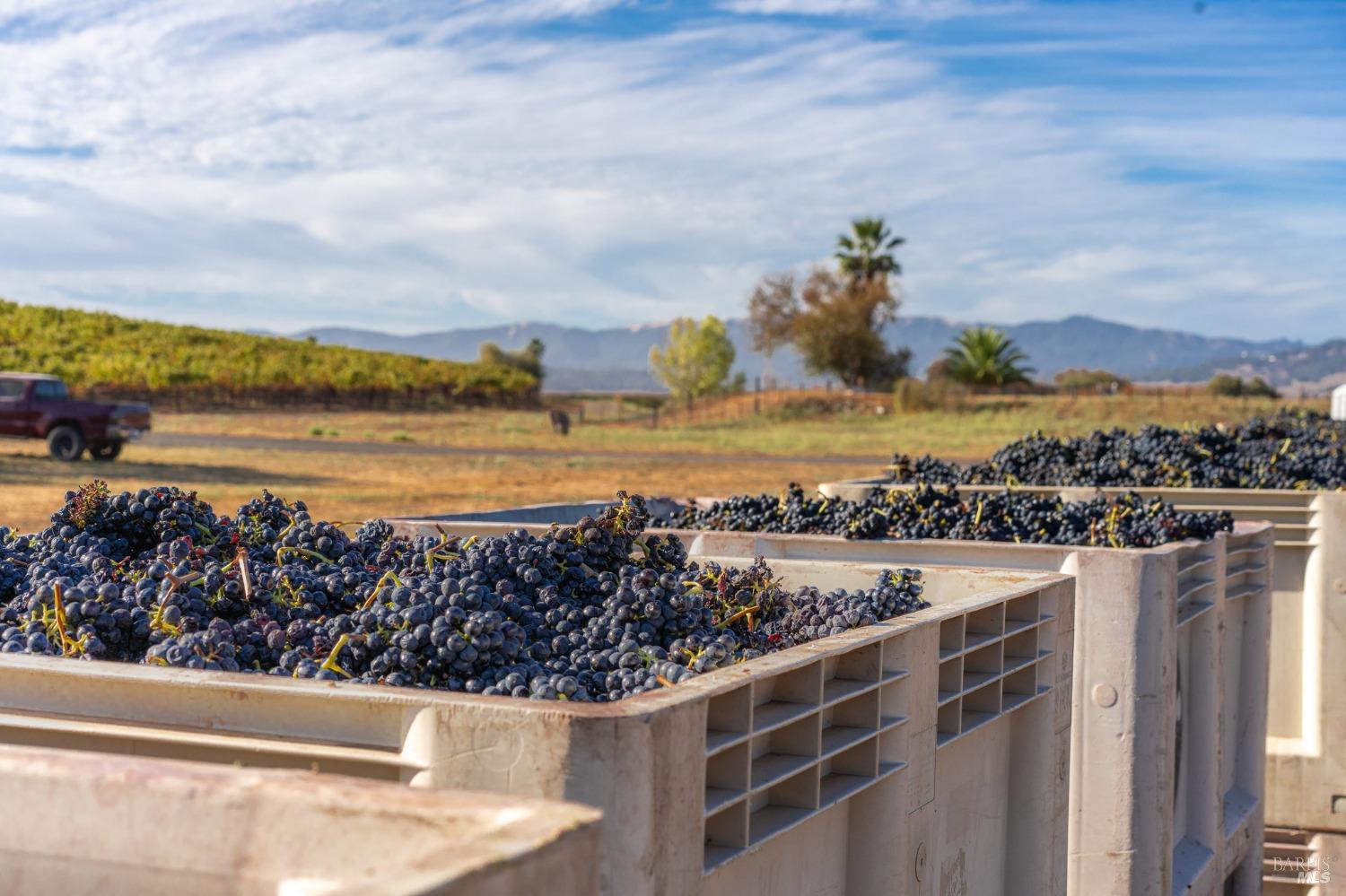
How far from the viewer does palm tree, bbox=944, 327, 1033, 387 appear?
64.1 meters

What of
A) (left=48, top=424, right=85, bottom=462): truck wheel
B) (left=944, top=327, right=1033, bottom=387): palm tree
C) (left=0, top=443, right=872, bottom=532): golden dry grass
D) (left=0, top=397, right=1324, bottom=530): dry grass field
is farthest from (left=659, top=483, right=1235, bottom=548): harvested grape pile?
(left=944, top=327, right=1033, bottom=387): palm tree

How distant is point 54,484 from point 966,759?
20.9m

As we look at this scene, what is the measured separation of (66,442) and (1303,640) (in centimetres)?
2420

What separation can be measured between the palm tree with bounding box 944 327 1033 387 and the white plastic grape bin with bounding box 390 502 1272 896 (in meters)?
58.8

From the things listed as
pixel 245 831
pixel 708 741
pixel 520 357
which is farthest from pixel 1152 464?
pixel 520 357

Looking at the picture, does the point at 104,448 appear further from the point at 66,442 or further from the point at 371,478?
the point at 371,478

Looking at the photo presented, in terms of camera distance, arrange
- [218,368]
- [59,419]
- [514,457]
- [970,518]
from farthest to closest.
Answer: [218,368] → [514,457] → [59,419] → [970,518]

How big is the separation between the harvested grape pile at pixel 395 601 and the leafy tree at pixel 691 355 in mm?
92811

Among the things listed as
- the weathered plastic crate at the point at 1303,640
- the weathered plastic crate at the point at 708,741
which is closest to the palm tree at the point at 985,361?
the weathered plastic crate at the point at 1303,640

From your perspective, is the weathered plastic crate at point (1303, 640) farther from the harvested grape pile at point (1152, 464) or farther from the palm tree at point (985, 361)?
the palm tree at point (985, 361)

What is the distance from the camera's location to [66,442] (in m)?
26.4

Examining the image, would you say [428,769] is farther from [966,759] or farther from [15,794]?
[966,759]

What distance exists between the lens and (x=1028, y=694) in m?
4.04

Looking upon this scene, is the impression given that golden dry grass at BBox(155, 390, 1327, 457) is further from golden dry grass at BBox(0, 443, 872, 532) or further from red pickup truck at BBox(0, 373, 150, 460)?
red pickup truck at BBox(0, 373, 150, 460)
